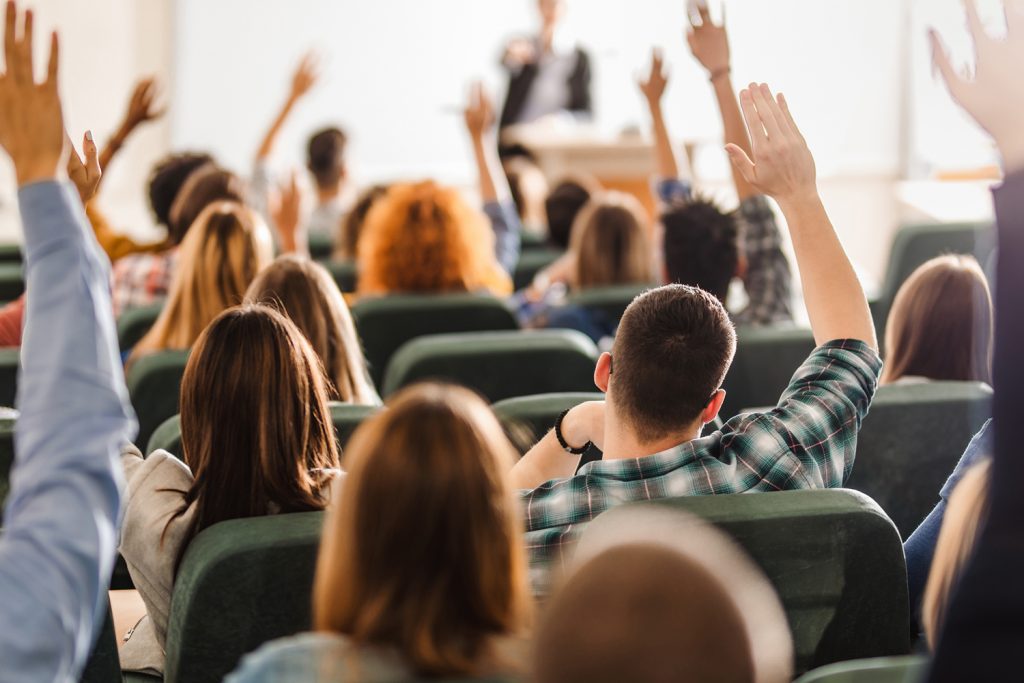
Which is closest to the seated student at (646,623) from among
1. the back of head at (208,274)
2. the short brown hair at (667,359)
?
the short brown hair at (667,359)

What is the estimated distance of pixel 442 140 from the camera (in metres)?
8.97

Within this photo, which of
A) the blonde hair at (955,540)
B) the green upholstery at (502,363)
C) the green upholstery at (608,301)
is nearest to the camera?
the blonde hair at (955,540)

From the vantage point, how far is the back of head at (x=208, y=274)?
10.1ft

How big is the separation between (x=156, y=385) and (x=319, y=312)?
0.38m

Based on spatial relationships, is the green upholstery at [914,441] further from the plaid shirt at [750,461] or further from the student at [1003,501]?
the student at [1003,501]

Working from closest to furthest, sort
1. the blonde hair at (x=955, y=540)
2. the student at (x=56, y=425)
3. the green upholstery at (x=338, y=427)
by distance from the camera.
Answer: the student at (x=56, y=425) → the blonde hair at (x=955, y=540) → the green upholstery at (x=338, y=427)

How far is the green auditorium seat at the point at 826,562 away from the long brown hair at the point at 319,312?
127 centimetres

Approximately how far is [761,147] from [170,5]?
7.27 metres

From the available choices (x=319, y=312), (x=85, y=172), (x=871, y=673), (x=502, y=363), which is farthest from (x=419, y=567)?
(x=502, y=363)

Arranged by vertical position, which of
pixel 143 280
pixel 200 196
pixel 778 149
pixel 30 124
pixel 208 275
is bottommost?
pixel 143 280

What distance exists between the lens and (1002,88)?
1.08 meters

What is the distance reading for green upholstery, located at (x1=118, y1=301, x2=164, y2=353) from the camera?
329 cm

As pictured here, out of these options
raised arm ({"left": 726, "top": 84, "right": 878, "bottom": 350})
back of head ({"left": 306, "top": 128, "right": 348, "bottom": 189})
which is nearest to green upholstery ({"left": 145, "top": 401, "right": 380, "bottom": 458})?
raised arm ({"left": 726, "top": 84, "right": 878, "bottom": 350})

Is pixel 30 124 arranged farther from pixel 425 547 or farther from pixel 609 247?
pixel 609 247
